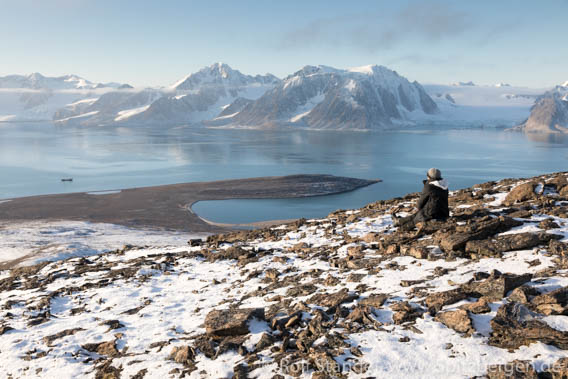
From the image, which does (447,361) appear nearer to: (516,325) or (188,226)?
(516,325)

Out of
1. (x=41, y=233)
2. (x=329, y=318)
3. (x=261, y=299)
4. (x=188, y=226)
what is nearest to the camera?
(x=329, y=318)

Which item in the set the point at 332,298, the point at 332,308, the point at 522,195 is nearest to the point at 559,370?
the point at 332,308

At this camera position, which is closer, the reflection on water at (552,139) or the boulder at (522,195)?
the boulder at (522,195)

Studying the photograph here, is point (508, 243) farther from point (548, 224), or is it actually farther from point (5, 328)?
point (5, 328)

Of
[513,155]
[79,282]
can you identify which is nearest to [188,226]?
[79,282]

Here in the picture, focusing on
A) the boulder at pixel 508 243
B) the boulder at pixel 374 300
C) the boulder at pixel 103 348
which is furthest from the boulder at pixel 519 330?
the boulder at pixel 103 348

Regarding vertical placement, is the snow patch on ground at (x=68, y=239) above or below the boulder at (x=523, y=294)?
below

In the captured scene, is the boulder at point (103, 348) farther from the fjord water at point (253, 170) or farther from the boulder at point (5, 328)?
the fjord water at point (253, 170)
